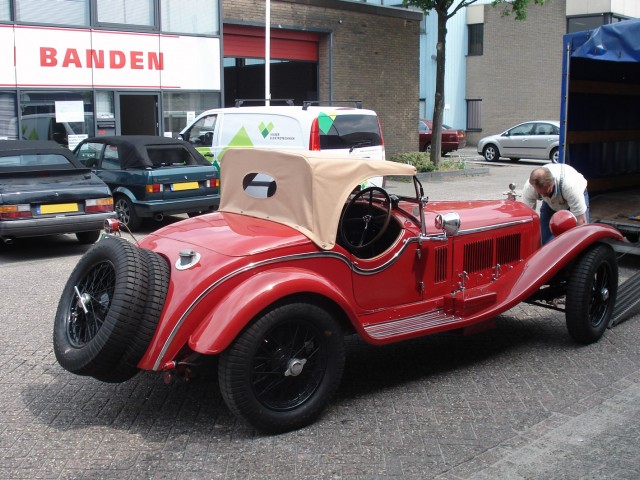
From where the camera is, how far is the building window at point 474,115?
37594mm

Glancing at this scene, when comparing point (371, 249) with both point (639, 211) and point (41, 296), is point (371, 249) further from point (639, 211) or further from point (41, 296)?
point (639, 211)

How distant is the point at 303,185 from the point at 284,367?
125cm

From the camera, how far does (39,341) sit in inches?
257

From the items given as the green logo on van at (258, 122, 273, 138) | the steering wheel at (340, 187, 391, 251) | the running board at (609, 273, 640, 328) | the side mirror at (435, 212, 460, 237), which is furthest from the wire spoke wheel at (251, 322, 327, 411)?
the green logo on van at (258, 122, 273, 138)

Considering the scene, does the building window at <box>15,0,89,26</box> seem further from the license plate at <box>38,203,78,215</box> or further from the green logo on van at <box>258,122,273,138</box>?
the license plate at <box>38,203,78,215</box>

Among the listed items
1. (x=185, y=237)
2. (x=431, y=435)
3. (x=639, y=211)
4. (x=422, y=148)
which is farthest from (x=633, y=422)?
(x=422, y=148)

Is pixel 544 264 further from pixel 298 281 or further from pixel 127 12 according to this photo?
pixel 127 12

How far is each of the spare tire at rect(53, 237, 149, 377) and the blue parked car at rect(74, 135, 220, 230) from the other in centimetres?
711

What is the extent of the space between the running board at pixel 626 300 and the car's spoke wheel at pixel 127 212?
25.0 ft

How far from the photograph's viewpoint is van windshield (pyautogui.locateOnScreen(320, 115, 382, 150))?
510 inches

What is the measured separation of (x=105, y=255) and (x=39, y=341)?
2061mm

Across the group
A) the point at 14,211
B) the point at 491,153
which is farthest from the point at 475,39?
the point at 14,211

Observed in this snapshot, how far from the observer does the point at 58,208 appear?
33.6 feet

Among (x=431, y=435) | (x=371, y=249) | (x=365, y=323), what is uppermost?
(x=371, y=249)
